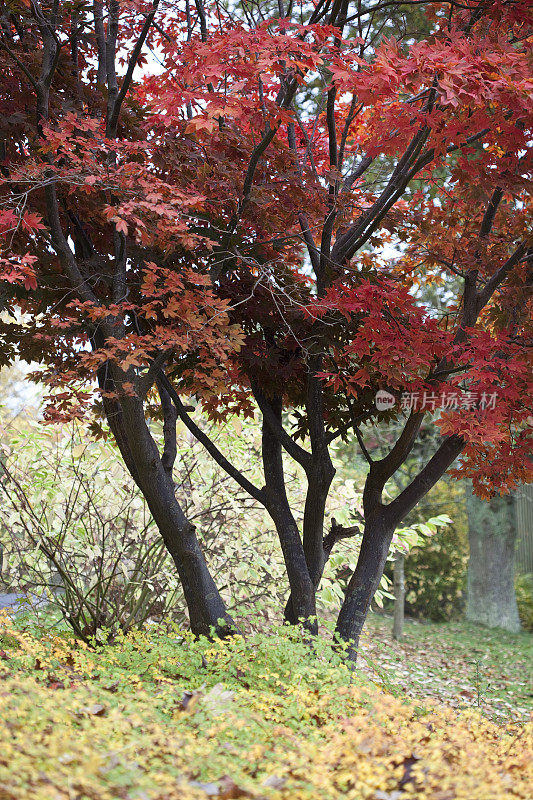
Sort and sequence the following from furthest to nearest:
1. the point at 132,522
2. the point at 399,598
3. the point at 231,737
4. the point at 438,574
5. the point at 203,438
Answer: the point at 438,574, the point at 399,598, the point at 132,522, the point at 203,438, the point at 231,737

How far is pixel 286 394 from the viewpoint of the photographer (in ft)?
13.1

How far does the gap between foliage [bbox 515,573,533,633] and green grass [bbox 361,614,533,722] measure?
84 centimetres

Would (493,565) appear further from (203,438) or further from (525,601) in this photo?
(203,438)

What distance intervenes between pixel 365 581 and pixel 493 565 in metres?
6.76

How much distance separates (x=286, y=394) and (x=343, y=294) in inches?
32.7

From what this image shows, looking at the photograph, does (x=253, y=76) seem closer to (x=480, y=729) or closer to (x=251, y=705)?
(x=251, y=705)

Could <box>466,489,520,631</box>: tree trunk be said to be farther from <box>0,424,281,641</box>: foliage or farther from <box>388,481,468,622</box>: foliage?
<box>0,424,281,641</box>: foliage

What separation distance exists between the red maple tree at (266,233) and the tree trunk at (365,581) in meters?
0.01

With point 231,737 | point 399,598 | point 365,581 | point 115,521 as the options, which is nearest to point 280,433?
point 365,581

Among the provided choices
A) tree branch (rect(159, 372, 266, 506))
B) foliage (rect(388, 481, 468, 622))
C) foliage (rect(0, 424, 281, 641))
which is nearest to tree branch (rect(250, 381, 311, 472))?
tree branch (rect(159, 372, 266, 506))

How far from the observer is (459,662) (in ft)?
24.4

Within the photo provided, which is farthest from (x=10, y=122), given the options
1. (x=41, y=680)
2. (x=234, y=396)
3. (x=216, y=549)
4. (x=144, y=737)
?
(x=216, y=549)

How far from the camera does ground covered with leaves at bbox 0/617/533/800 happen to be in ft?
5.56

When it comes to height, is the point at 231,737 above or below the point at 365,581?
below
